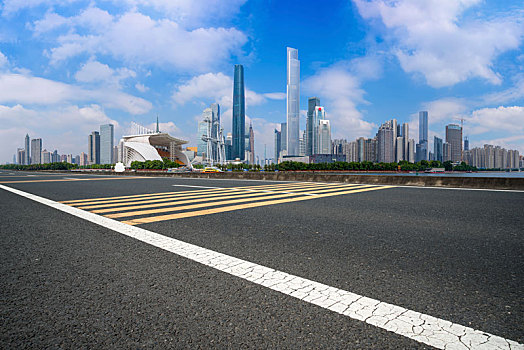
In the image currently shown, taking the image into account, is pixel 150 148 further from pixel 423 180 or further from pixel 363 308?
pixel 363 308

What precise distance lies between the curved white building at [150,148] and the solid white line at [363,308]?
131m

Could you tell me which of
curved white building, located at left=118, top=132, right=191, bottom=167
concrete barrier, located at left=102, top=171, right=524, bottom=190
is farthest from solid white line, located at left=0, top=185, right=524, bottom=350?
curved white building, located at left=118, top=132, right=191, bottom=167

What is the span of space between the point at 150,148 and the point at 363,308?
139 metres

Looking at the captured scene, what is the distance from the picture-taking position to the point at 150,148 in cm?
13175

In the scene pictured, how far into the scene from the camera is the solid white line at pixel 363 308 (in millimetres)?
1777

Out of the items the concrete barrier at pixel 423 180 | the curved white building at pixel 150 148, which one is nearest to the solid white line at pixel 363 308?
the concrete barrier at pixel 423 180

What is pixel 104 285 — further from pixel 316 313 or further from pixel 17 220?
pixel 17 220

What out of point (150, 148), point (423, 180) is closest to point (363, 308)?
point (423, 180)

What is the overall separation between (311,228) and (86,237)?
3380mm

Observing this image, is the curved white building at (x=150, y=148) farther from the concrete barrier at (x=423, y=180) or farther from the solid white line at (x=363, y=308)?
the solid white line at (x=363, y=308)

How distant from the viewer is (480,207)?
7.39 metres

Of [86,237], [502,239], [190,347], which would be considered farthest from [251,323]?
[502,239]

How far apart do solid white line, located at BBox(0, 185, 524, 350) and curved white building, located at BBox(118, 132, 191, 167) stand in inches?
5167

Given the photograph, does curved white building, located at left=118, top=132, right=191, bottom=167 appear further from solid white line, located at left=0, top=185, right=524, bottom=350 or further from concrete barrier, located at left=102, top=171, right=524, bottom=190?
solid white line, located at left=0, top=185, right=524, bottom=350
